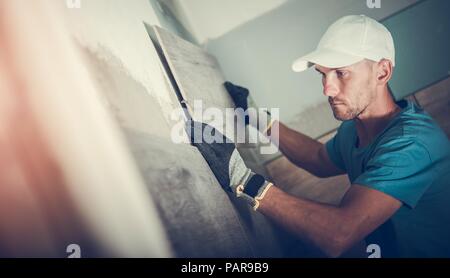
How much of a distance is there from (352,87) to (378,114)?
20 cm

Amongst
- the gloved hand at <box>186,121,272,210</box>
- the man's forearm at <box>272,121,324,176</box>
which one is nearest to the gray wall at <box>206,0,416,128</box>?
the man's forearm at <box>272,121,324,176</box>

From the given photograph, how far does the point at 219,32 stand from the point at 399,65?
1.55 m

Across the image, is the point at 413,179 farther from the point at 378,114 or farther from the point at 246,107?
the point at 246,107

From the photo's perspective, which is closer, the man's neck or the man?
the man

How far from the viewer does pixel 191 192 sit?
48.5 inches

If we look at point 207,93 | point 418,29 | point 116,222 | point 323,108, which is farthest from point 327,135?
point 116,222

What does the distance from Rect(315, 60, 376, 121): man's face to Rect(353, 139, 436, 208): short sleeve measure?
341 millimetres

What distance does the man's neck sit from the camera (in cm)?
170

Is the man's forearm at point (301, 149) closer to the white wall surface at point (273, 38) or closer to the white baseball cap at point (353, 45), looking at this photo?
the white wall surface at point (273, 38)

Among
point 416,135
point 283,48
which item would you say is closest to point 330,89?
point 416,135

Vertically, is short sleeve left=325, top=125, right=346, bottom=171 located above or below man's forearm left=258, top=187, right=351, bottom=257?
below

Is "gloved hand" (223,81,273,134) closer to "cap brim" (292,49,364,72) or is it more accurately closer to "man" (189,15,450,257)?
"man" (189,15,450,257)

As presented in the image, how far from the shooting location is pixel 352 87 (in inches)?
65.9

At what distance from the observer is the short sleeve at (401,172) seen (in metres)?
1.30
